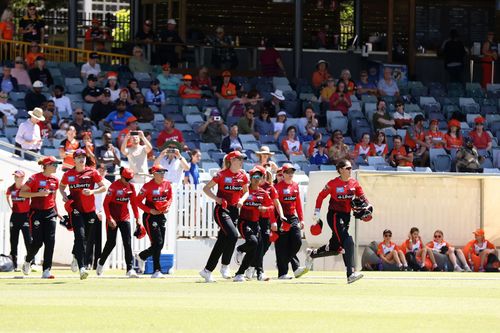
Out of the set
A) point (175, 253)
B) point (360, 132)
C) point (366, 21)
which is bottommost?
point (175, 253)

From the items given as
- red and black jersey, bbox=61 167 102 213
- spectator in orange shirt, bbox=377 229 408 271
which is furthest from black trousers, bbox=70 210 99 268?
spectator in orange shirt, bbox=377 229 408 271

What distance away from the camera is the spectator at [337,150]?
96.2 feet

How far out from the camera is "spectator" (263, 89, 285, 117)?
3123cm

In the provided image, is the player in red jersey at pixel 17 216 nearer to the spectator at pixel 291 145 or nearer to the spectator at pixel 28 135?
the spectator at pixel 28 135

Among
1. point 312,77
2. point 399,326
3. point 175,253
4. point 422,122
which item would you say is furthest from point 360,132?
point 399,326

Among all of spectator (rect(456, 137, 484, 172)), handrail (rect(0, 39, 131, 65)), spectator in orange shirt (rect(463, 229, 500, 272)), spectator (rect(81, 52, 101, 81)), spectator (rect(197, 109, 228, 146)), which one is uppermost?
handrail (rect(0, 39, 131, 65))

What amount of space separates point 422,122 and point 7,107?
945 cm

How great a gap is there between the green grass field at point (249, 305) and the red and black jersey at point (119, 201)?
1032mm

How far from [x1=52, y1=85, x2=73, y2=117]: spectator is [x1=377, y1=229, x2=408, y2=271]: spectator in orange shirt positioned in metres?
6.95

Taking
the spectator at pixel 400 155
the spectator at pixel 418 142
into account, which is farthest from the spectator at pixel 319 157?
the spectator at pixel 418 142

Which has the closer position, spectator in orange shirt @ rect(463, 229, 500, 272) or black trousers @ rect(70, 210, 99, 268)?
black trousers @ rect(70, 210, 99, 268)

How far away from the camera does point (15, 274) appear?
22.0 meters

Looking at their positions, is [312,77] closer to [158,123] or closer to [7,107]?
[158,123]

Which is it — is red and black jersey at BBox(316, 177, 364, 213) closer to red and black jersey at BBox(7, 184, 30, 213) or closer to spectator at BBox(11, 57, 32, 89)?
red and black jersey at BBox(7, 184, 30, 213)
